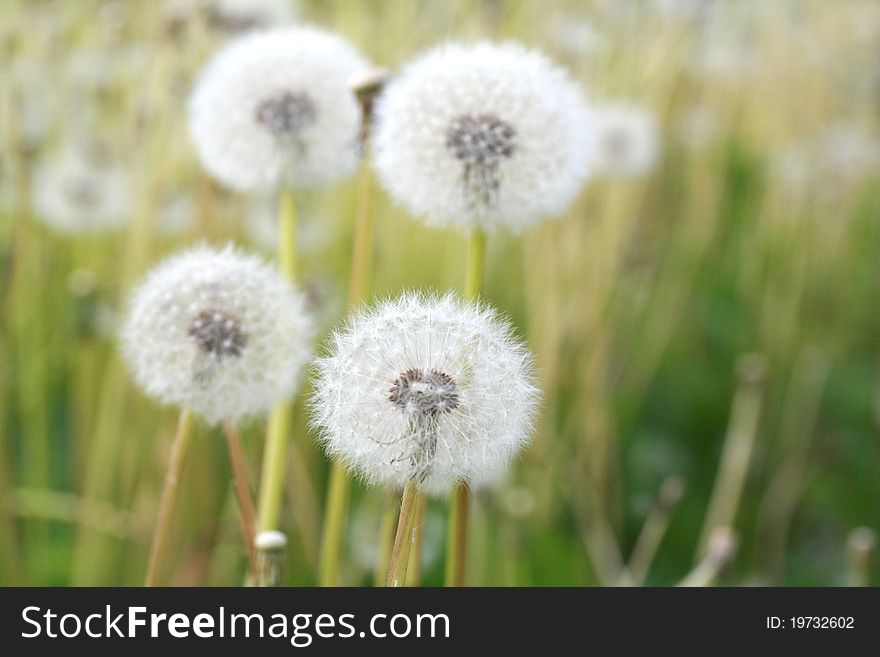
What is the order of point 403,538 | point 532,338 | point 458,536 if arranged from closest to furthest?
A: point 403,538 → point 458,536 → point 532,338

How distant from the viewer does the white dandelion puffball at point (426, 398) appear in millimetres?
379

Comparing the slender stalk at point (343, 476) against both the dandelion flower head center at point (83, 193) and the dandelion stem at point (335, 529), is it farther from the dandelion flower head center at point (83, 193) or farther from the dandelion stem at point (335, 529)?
the dandelion flower head center at point (83, 193)

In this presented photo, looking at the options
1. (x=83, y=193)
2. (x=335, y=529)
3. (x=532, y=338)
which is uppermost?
(x=83, y=193)

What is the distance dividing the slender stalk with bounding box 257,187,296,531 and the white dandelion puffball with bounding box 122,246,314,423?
0.04 metres

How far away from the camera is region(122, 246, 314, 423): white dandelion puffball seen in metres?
0.50

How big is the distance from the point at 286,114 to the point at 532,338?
0.59 meters

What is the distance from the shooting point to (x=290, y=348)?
1.73ft

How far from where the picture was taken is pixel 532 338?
1.16m

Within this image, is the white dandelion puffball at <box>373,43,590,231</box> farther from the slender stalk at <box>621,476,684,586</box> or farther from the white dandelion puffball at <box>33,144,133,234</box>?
the white dandelion puffball at <box>33,144,133,234</box>

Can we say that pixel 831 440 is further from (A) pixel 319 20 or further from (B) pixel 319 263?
(A) pixel 319 20

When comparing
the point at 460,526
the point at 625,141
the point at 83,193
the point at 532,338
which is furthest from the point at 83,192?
the point at 460,526

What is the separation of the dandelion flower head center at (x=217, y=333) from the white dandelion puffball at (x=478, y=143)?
136 mm

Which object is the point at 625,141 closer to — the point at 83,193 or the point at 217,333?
the point at 83,193

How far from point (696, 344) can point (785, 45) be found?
86cm
